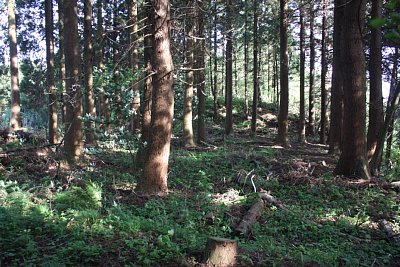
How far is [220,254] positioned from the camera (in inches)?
171

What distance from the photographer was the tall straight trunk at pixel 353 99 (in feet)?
30.7

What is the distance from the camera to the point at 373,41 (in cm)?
1115

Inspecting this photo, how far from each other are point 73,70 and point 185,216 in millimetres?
6168

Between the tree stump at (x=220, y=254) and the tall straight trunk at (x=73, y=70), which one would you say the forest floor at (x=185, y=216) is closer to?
the tree stump at (x=220, y=254)

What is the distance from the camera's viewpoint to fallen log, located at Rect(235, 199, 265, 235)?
592cm

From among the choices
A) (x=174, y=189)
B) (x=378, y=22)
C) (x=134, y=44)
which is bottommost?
(x=174, y=189)

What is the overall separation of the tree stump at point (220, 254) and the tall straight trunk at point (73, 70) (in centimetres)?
678

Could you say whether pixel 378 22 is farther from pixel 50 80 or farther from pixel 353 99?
pixel 50 80

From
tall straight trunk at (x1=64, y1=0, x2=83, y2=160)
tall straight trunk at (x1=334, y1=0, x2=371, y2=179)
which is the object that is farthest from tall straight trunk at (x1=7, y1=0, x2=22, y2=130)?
tall straight trunk at (x1=334, y1=0, x2=371, y2=179)

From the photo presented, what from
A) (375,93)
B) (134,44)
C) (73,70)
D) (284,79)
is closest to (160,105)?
(134,44)

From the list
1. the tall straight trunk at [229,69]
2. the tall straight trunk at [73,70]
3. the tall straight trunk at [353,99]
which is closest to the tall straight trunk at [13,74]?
the tall straight trunk at [73,70]

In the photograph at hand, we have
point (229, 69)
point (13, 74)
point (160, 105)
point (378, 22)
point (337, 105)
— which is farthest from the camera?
point (229, 69)

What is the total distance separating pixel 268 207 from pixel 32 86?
37994 millimetres

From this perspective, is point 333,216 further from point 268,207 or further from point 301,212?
point 268,207
